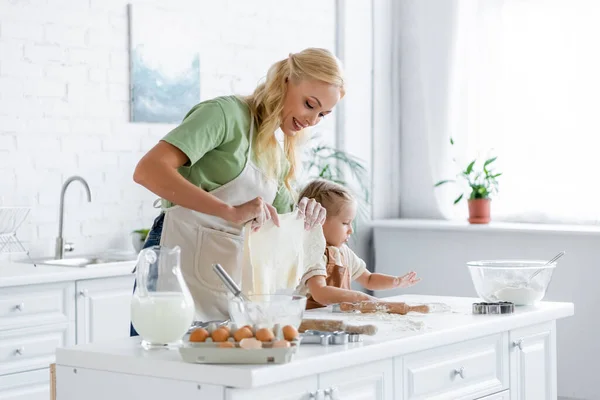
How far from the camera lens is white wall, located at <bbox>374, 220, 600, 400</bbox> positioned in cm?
499

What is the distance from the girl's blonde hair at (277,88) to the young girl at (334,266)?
0.36m

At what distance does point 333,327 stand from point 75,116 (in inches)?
97.4

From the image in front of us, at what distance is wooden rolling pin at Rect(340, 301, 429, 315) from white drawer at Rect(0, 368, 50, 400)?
4.75 ft

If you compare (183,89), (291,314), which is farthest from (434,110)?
(291,314)

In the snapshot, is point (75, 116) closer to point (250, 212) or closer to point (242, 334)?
point (250, 212)

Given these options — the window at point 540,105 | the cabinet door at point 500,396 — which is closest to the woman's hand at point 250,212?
the cabinet door at point 500,396

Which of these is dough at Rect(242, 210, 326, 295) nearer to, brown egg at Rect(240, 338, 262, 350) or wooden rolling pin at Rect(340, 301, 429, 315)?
wooden rolling pin at Rect(340, 301, 429, 315)

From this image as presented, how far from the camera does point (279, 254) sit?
9.17 feet

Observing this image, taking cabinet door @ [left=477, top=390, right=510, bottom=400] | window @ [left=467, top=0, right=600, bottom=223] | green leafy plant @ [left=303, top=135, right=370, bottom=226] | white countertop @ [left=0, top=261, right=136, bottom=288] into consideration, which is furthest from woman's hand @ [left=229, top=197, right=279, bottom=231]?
window @ [left=467, top=0, right=600, bottom=223]

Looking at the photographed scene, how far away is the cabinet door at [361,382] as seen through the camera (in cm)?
215

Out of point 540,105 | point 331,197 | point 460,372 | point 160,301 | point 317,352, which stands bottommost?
point 460,372

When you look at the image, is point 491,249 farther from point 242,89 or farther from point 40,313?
point 40,313

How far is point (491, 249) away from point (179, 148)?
3.22 metres

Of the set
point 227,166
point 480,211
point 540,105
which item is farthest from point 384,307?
point 540,105
